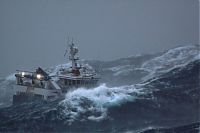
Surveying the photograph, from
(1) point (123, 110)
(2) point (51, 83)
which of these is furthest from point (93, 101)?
(2) point (51, 83)

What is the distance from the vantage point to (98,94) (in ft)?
275

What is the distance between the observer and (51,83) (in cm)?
9194

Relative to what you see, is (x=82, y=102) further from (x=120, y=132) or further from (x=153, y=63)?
(x=153, y=63)

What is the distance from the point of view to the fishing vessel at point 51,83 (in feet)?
298

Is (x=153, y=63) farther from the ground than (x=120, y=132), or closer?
farther from the ground

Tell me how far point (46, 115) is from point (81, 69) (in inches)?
955

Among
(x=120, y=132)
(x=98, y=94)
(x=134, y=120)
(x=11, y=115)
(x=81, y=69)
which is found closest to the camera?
(x=120, y=132)

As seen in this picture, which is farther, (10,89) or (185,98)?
(10,89)

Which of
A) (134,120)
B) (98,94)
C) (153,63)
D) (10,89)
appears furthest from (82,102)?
(153,63)

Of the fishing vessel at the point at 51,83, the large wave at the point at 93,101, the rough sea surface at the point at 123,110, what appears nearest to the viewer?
the rough sea surface at the point at 123,110

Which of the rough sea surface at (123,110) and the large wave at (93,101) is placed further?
the large wave at (93,101)

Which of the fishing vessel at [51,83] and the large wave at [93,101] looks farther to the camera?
the fishing vessel at [51,83]

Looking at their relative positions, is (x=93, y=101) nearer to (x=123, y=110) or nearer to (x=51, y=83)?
(x=123, y=110)

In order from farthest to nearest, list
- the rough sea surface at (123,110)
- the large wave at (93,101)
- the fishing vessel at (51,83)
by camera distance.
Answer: the fishing vessel at (51,83)
the large wave at (93,101)
the rough sea surface at (123,110)
